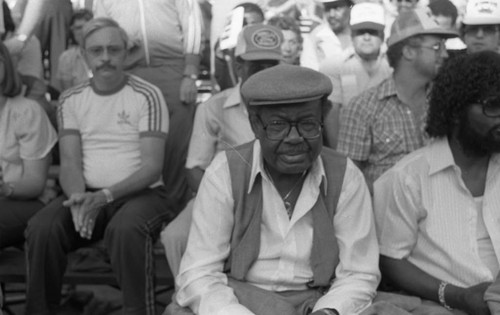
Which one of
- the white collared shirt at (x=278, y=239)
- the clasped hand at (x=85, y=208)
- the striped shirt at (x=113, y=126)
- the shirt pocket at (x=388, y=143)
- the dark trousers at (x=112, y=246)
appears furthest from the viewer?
the striped shirt at (x=113, y=126)

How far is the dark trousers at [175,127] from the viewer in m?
5.92

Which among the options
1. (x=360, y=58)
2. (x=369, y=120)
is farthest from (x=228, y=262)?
(x=360, y=58)

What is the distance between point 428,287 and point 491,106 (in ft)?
2.41

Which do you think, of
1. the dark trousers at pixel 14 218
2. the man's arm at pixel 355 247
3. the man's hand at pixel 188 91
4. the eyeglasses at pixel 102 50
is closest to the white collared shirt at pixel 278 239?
the man's arm at pixel 355 247

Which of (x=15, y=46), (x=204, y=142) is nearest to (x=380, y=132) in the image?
(x=204, y=142)

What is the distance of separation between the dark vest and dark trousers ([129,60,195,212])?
5.86ft

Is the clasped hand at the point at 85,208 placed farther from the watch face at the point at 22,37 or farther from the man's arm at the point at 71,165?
the watch face at the point at 22,37

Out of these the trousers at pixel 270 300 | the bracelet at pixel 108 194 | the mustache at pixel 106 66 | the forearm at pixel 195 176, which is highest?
the mustache at pixel 106 66

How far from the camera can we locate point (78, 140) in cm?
552

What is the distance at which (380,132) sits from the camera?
4.95m

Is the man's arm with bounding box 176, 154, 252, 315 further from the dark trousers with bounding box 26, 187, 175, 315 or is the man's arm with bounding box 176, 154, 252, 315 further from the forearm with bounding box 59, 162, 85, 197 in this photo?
the forearm with bounding box 59, 162, 85, 197

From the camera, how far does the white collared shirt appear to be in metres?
3.78

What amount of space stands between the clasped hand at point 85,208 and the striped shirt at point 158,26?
4.57 ft

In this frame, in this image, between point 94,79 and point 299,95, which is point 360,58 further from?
point 299,95
